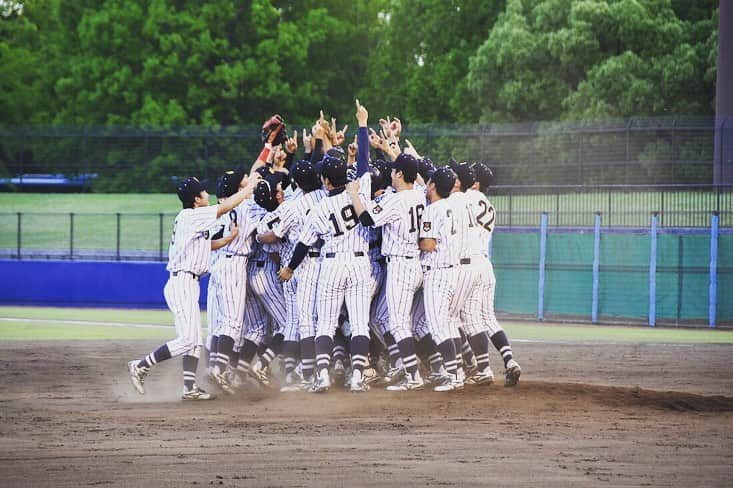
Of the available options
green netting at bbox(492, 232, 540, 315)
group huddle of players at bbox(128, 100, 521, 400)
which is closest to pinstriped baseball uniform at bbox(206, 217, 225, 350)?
group huddle of players at bbox(128, 100, 521, 400)

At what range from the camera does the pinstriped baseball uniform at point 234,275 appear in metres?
11.1

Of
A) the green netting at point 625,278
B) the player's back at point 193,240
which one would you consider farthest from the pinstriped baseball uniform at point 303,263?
the green netting at point 625,278

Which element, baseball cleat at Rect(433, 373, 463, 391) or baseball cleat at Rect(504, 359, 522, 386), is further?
baseball cleat at Rect(504, 359, 522, 386)

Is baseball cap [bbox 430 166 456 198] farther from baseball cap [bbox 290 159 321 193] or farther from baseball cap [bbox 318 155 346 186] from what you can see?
baseball cap [bbox 290 159 321 193]

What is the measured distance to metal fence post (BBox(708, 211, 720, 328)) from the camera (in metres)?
19.5

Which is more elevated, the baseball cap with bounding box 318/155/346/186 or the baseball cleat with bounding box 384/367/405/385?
the baseball cap with bounding box 318/155/346/186

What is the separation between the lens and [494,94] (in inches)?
1489

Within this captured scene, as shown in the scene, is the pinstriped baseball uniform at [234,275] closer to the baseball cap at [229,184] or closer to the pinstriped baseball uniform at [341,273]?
the baseball cap at [229,184]

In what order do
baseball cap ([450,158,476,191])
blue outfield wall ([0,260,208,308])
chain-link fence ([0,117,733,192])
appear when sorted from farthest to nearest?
1. chain-link fence ([0,117,733,192])
2. blue outfield wall ([0,260,208,308])
3. baseball cap ([450,158,476,191])

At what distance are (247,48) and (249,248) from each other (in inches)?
1360

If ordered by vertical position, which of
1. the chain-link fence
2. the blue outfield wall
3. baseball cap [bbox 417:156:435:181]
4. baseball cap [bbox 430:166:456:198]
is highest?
the chain-link fence

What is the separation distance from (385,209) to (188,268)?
1860 millimetres

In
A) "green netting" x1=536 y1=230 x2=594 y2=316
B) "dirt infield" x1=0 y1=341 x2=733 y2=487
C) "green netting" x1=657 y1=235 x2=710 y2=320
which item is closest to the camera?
"dirt infield" x1=0 y1=341 x2=733 y2=487

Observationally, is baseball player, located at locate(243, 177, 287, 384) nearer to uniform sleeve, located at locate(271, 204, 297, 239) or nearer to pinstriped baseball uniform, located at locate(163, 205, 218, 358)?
uniform sleeve, located at locate(271, 204, 297, 239)
